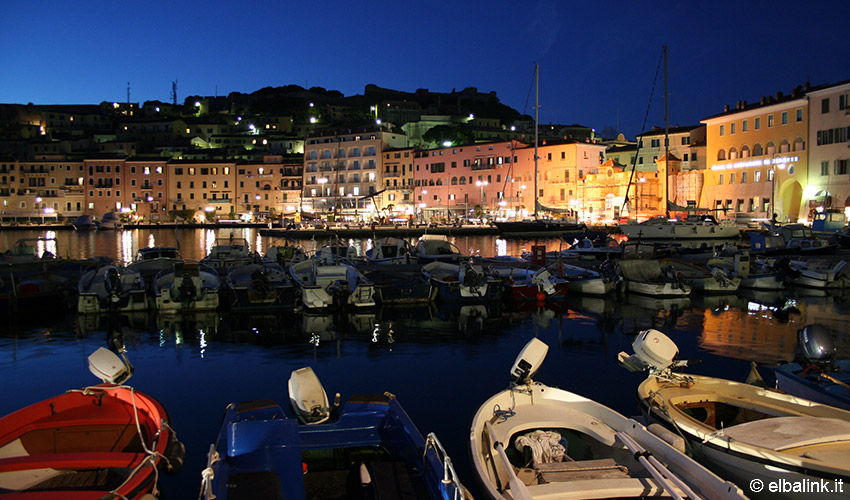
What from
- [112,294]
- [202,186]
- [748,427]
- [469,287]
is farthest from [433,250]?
[202,186]

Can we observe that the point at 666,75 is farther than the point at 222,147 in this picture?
No

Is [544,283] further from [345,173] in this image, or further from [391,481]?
[345,173]

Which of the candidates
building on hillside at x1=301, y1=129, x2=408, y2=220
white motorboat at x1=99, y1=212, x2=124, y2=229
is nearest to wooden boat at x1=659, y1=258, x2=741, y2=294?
building on hillside at x1=301, y1=129, x2=408, y2=220

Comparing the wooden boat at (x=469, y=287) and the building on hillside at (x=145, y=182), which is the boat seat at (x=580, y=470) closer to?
the wooden boat at (x=469, y=287)

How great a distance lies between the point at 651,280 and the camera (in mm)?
24203

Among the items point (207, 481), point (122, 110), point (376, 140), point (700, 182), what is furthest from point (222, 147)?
point (207, 481)

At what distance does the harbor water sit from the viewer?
442 inches

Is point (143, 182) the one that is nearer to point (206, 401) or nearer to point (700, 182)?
point (700, 182)

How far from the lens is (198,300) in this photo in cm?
2031

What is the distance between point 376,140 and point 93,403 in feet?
276

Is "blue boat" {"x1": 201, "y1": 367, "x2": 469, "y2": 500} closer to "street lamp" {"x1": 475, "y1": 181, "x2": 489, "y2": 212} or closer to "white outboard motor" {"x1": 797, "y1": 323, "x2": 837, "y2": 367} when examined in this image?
"white outboard motor" {"x1": 797, "y1": 323, "x2": 837, "y2": 367}

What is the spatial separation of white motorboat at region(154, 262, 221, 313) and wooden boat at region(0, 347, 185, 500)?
12.6 meters

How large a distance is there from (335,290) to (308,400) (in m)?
12.8

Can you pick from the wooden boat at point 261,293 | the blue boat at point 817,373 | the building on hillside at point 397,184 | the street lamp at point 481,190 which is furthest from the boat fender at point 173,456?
the building on hillside at point 397,184
